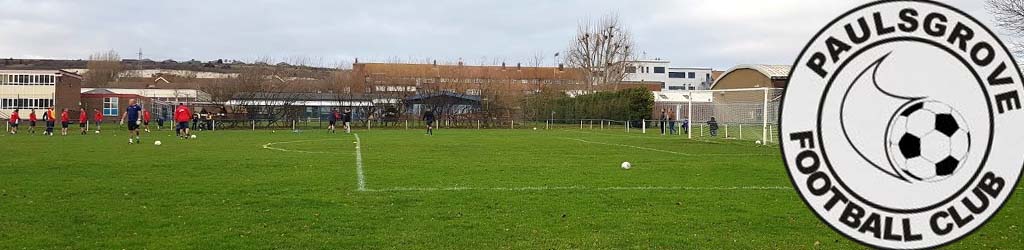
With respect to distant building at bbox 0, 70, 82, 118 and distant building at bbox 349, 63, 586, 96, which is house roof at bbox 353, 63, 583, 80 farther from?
distant building at bbox 0, 70, 82, 118

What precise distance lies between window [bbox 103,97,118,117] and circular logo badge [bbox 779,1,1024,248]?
279 ft

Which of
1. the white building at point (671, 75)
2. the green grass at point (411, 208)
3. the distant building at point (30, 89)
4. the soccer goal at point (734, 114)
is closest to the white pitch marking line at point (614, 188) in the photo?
the green grass at point (411, 208)

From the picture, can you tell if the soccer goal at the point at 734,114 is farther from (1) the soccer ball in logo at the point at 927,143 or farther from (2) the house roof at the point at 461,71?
(2) the house roof at the point at 461,71

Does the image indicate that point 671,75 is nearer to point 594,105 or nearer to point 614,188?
point 594,105

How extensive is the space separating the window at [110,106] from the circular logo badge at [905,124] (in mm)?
85191

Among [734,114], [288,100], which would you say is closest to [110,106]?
[288,100]

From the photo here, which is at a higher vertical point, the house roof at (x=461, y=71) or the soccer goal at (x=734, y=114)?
the house roof at (x=461, y=71)

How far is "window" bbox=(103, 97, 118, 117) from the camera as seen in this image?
259 feet

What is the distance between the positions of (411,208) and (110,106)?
253ft

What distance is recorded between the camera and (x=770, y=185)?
13953 mm

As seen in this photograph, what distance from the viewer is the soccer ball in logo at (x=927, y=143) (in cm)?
187

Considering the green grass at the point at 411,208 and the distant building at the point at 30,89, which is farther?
the distant building at the point at 30,89

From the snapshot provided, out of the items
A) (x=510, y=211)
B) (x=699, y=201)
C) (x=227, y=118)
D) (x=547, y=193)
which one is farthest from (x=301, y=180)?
(x=227, y=118)

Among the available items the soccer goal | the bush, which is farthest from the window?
the soccer goal
